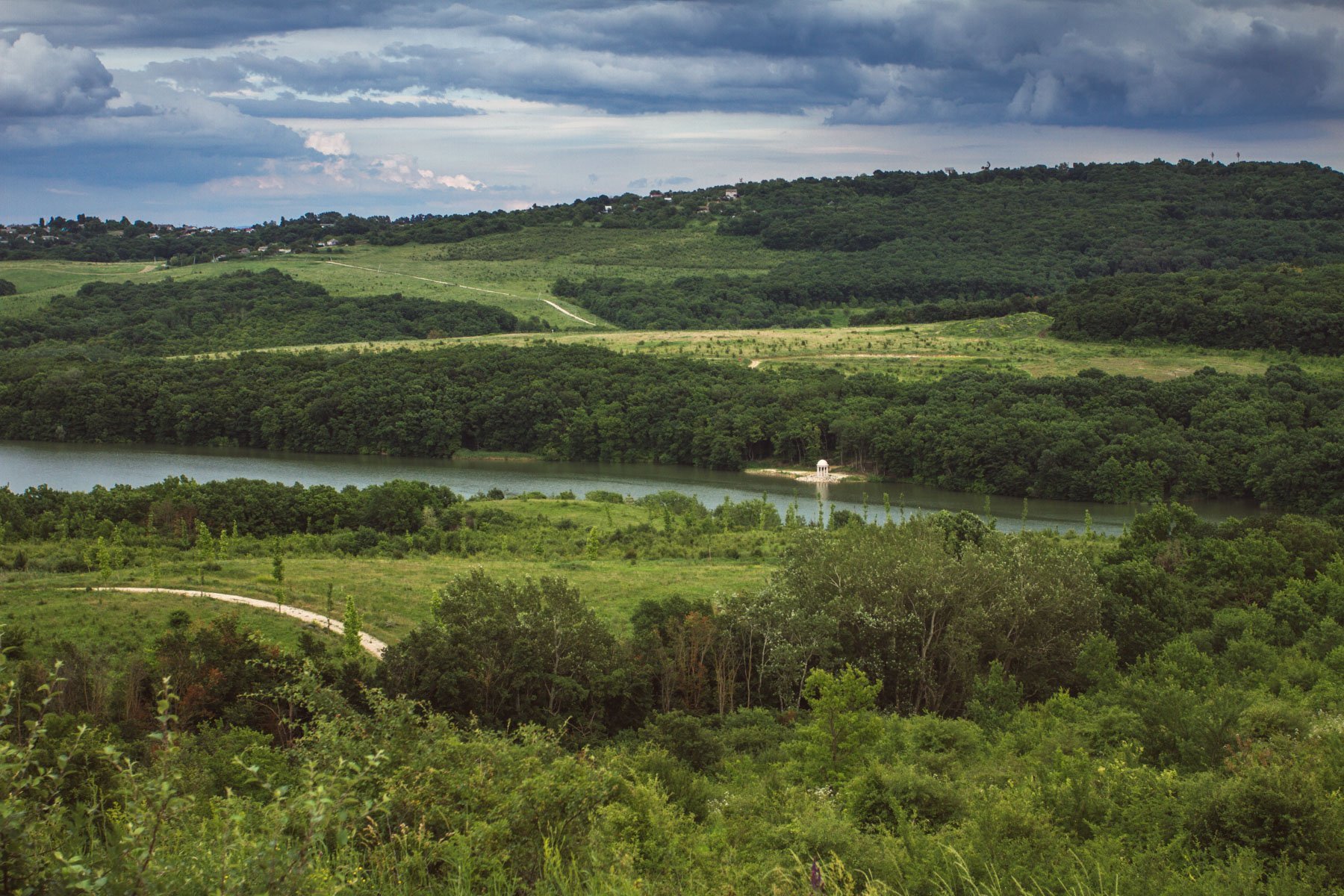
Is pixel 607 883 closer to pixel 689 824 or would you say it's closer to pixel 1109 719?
pixel 689 824

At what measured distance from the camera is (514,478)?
65250 millimetres

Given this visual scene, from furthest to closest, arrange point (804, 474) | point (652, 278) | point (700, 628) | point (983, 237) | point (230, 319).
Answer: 1. point (983, 237)
2. point (652, 278)
3. point (230, 319)
4. point (804, 474)
5. point (700, 628)

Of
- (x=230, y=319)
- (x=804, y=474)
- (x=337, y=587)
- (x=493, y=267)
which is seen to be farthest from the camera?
(x=493, y=267)

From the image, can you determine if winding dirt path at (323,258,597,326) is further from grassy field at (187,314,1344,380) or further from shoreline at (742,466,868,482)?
shoreline at (742,466,868,482)

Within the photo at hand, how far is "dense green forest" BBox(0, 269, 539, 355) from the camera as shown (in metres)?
99.1

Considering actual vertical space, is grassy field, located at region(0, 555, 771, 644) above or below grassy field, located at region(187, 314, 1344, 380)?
below

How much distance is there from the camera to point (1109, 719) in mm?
17531

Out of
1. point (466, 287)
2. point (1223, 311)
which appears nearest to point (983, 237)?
point (1223, 311)

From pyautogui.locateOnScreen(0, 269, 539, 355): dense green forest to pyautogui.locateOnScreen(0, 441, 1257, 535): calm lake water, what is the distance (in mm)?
26443

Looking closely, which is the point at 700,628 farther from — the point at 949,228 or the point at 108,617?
the point at 949,228

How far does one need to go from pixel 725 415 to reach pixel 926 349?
76.9ft

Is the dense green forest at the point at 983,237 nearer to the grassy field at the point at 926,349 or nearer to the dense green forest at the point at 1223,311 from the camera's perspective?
the grassy field at the point at 926,349

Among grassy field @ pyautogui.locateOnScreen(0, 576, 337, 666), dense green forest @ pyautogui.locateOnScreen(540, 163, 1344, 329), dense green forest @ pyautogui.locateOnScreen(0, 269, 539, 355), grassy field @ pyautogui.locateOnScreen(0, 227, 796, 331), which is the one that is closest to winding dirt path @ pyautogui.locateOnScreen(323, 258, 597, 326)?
grassy field @ pyautogui.locateOnScreen(0, 227, 796, 331)

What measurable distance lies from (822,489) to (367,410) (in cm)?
3301
